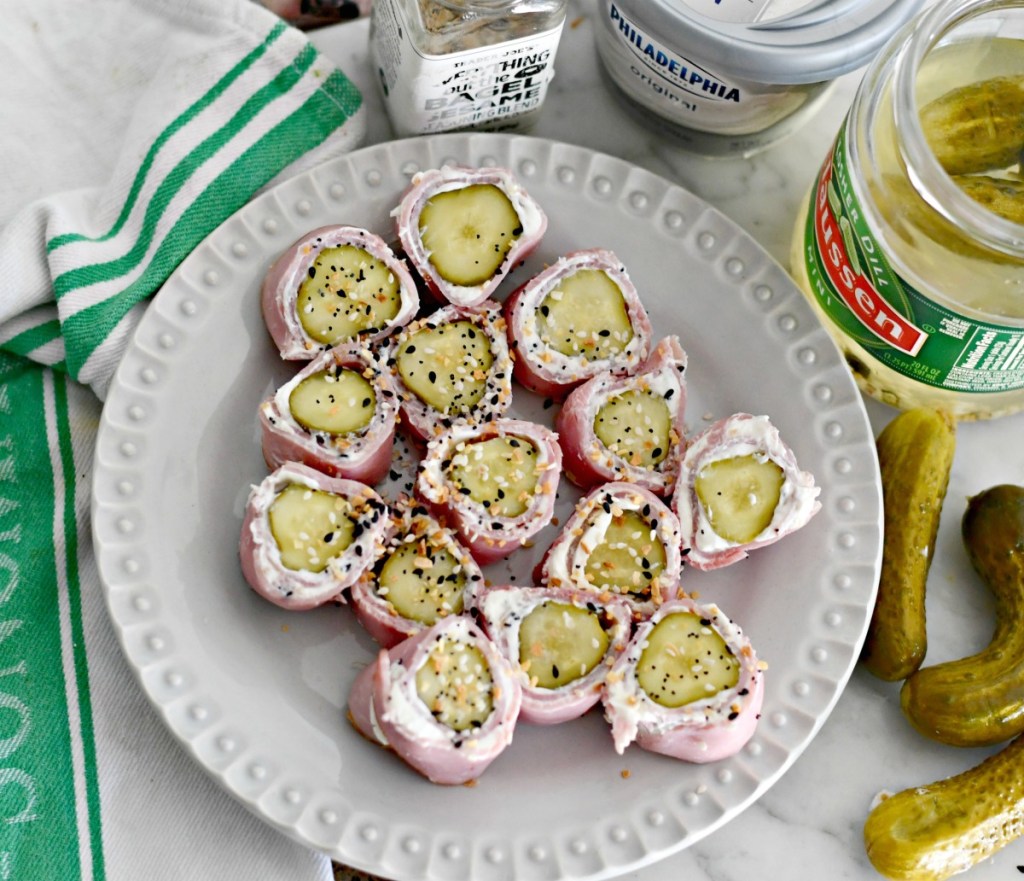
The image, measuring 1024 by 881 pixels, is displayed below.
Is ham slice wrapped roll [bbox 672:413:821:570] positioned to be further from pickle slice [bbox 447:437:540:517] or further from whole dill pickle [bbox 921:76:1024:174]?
whole dill pickle [bbox 921:76:1024:174]

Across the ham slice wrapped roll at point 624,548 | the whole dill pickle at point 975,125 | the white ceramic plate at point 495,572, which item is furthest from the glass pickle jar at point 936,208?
the ham slice wrapped roll at point 624,548

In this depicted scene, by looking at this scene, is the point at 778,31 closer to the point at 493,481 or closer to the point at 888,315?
the point at 888,315

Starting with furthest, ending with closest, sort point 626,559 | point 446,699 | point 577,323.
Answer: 1. point 577,323
2. point 626,559
3. point 446,699

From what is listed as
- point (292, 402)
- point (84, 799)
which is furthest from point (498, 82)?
point (84, 799)

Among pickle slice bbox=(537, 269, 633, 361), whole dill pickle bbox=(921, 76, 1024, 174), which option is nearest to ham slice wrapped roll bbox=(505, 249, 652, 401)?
pickle slice bbox=(537, 269, 633, 361)

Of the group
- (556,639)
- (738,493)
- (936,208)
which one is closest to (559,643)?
(556,639)

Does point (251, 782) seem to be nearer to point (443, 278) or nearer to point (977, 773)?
point (443, 278)

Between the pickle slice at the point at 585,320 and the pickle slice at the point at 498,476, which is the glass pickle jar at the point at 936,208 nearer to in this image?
the pickle slice at the point at 585,320
